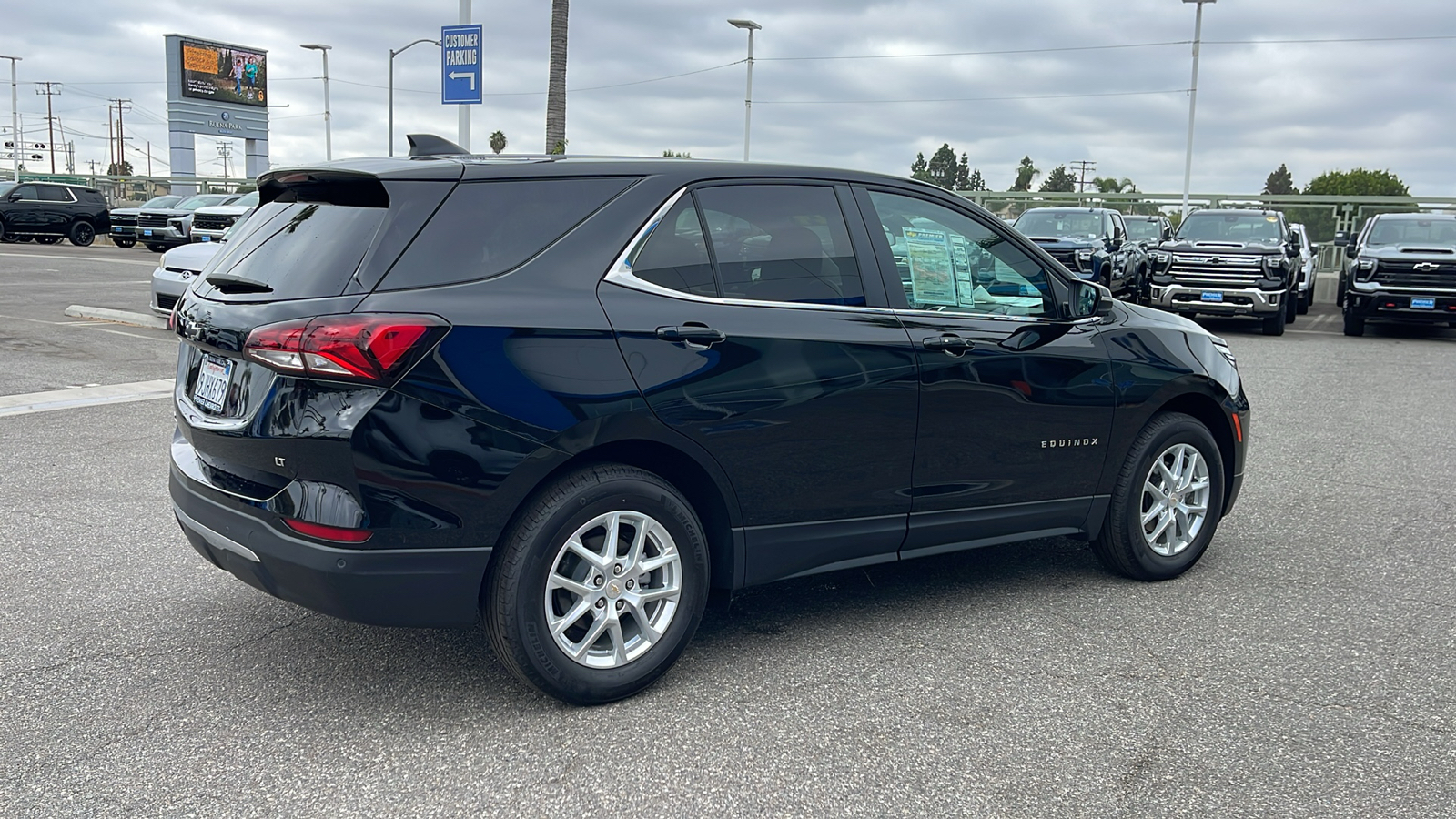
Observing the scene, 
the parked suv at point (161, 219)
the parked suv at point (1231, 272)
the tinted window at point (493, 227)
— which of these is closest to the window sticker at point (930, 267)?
the tinted window at point (493, 227)

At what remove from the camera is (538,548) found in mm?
3467

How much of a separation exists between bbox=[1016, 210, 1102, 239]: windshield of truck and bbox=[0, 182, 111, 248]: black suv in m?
28.0

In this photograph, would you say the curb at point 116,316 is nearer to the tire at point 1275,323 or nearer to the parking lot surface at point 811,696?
the parking lot surface at point 811,696

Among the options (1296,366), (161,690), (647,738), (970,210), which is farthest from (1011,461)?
(1296,366)

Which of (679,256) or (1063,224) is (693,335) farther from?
(1063,224)

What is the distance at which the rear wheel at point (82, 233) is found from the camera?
116 ft

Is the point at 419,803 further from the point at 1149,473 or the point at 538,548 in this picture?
the point at 1149,473

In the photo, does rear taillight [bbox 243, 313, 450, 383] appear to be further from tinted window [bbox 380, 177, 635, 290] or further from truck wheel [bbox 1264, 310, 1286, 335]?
truck wheel [bbox 1264, 310, 1286, 335]

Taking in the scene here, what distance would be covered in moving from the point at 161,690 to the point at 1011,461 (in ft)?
9.97

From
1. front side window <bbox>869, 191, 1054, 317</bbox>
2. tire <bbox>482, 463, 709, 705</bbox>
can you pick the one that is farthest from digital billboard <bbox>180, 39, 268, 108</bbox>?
tire <bbox>482, 463, 709, 705</bbox>

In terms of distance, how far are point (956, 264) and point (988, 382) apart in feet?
1.54

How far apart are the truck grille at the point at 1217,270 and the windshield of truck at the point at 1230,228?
831 mm

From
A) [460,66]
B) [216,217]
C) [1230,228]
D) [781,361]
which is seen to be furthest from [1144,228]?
[781,361]

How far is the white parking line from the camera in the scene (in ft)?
28.2
